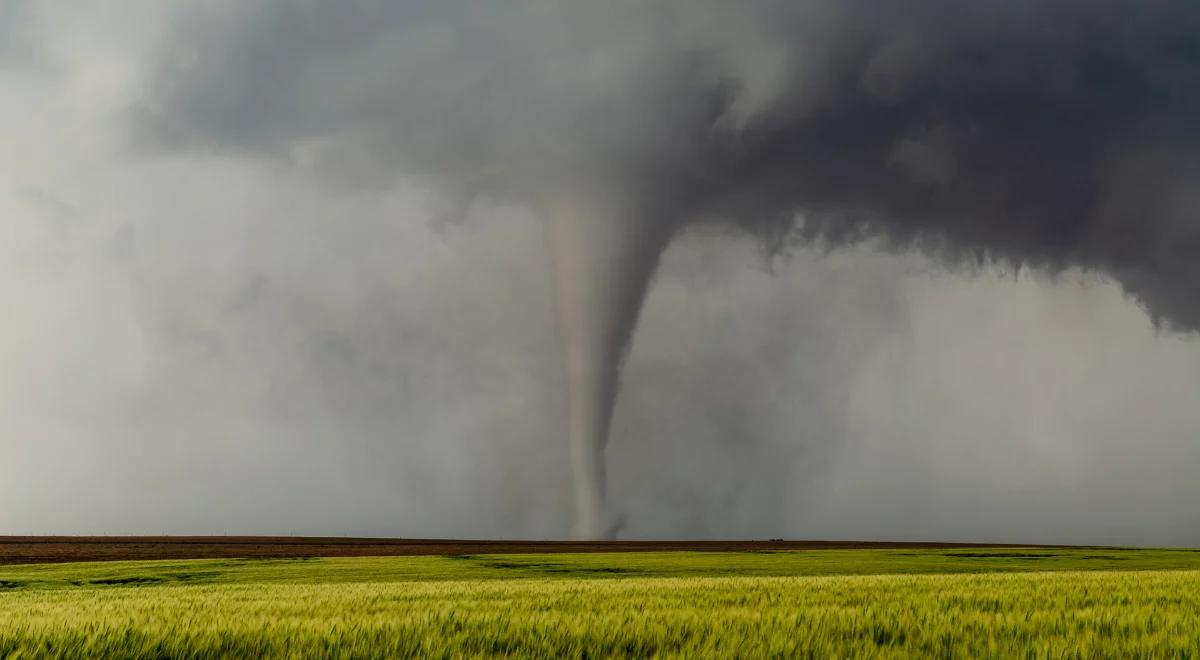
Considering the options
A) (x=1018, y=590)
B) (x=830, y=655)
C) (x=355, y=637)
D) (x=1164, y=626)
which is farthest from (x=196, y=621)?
(x=1018, y=590)

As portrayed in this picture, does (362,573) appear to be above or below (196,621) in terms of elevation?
below

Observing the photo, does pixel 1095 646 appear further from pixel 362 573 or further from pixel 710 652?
pixel 362 573

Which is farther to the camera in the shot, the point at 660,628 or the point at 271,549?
the point at 271,549

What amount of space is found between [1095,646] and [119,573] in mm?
48418

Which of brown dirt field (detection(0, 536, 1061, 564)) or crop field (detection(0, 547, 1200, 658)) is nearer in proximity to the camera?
crop field (detection(0, 547, 1200, 658))

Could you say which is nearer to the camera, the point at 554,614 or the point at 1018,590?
the point at 554,614

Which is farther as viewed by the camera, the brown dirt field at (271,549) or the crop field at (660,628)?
the brown dirt field at (271,549)

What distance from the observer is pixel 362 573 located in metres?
39.7

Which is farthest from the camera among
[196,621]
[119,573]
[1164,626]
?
[119,573]

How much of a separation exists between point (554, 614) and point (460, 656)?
2744 millimetres

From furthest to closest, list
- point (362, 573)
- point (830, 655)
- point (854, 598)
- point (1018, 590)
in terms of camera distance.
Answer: point (362, 573), point (1018, 590), point (854, 598), point (830, 655)

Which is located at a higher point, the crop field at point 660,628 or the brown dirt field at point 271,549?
the crop field at point 660,628

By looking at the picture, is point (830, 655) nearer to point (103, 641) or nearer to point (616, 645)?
point (616, 645)

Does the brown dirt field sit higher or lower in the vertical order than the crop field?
lower
